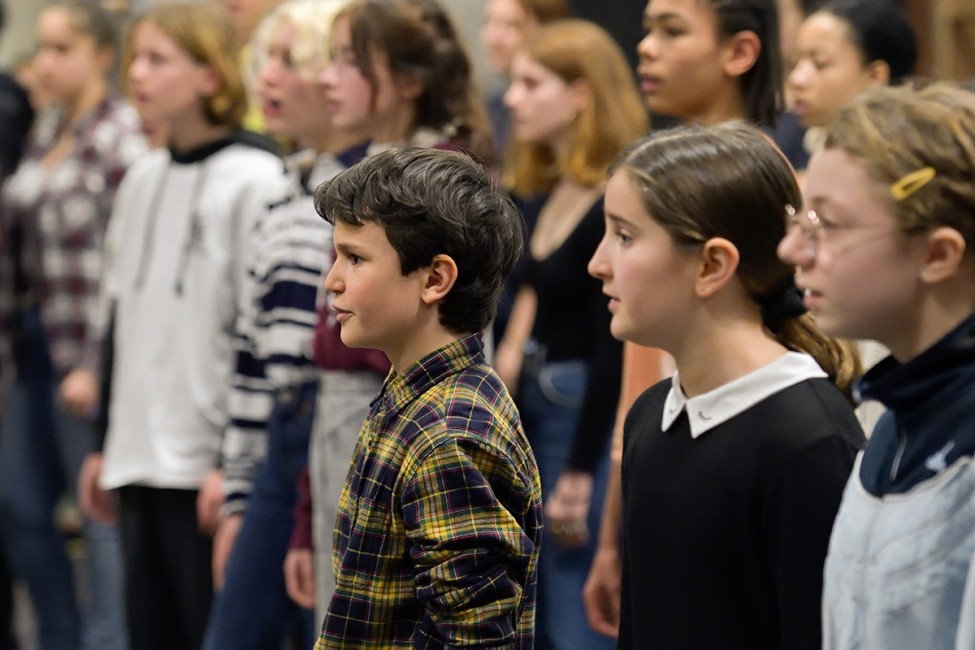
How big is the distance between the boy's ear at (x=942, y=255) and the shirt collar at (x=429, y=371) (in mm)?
617

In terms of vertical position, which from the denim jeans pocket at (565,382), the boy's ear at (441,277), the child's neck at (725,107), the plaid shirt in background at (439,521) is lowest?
the denim jeans pocket at (565,382)

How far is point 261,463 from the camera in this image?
10.4 ft

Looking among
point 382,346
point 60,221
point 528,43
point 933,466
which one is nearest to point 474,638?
point 382,346

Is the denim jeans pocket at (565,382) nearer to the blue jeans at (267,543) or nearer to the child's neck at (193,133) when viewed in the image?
the blue jeans at (267,543)

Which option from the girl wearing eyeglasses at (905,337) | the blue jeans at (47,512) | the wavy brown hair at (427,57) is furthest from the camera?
the blue jeans at (47,512)

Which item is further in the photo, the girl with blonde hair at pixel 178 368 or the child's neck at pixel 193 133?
the child's neck at pixel 193 133

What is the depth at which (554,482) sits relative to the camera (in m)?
3.39

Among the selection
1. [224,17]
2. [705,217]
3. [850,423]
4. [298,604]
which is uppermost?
[224,17]

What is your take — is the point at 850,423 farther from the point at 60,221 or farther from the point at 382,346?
the point at 60,221

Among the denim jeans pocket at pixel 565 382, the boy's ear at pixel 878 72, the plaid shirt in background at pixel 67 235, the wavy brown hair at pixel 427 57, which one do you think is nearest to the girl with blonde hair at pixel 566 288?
the denim jeans pocket at pixel 565 382

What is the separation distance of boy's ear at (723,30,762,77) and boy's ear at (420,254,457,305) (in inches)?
36.6

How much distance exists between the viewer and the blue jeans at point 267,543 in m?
3.05

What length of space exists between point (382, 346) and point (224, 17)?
6.62ft

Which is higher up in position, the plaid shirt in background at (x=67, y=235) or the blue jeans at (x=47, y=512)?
the plaid shirt in background at (x=67, y=235)
